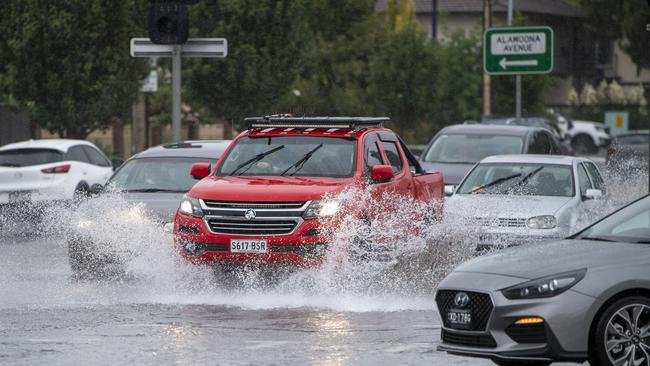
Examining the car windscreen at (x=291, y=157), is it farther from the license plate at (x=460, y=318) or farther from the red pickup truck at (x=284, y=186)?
the license plate at (x=460, y=318)

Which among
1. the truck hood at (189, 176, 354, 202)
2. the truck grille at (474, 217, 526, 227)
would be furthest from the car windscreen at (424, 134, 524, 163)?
the truck hood at (189, 176, 354, 202)

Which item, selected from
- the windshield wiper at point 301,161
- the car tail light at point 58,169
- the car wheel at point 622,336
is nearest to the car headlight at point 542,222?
the windshield wiper at point 301,161

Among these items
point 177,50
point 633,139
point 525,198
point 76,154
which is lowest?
point 633,139

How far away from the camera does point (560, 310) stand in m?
9.48

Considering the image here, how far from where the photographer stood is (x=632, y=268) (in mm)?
9641

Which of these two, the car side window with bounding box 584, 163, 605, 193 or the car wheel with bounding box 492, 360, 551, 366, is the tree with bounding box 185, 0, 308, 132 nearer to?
the car side window with bounding box 584, 163, 605, 193

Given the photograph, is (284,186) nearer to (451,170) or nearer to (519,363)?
(519,363)

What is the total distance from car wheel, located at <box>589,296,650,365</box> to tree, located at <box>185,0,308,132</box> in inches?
1150

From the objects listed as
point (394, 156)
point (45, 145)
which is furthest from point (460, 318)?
point (45, 145)

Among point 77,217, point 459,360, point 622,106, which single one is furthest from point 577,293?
point 622,106

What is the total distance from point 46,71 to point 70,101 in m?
0.82

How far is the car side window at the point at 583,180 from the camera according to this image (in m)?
19.5

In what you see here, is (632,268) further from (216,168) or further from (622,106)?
(622,106)

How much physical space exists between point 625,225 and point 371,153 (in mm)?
5658
